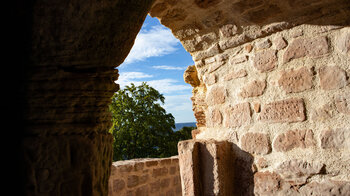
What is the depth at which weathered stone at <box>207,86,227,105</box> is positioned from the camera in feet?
7.72

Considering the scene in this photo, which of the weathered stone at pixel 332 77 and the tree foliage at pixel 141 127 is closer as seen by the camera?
the weathered stone at pixel 332 77

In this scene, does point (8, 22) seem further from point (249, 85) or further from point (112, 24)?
point (249, 85)

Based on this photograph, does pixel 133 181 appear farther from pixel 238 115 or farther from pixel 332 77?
pixel 332 77

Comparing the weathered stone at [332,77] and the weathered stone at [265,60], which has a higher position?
the weathered stone at [265,60]

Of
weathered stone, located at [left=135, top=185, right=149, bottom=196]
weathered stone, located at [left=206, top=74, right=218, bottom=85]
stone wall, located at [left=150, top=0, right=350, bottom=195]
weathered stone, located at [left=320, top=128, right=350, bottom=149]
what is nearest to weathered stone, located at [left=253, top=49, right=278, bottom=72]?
stone wall, located at [left=150, top=0, right=350, bottom=195]

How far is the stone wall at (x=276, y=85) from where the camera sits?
5.83ft

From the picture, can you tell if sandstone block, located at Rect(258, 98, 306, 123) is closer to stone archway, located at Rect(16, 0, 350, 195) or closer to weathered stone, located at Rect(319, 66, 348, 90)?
stone archway, located at Rect(16, 0, 350, 195)

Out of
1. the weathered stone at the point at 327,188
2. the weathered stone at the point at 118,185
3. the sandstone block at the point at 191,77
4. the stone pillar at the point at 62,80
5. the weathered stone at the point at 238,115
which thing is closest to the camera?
the stone pillar at the point at 62,80

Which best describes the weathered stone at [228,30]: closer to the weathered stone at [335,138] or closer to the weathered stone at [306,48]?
the weathered stone at [306,48]

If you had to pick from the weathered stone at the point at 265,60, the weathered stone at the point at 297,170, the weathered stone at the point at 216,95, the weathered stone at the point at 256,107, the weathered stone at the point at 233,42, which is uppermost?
the weathered stone at the point at 233,42

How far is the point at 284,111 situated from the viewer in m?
1.98

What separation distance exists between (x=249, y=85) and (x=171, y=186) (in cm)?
313

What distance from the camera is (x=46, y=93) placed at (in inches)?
31.9

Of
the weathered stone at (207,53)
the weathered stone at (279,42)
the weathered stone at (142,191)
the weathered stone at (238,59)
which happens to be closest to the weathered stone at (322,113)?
the weathered stone at (279,42)
